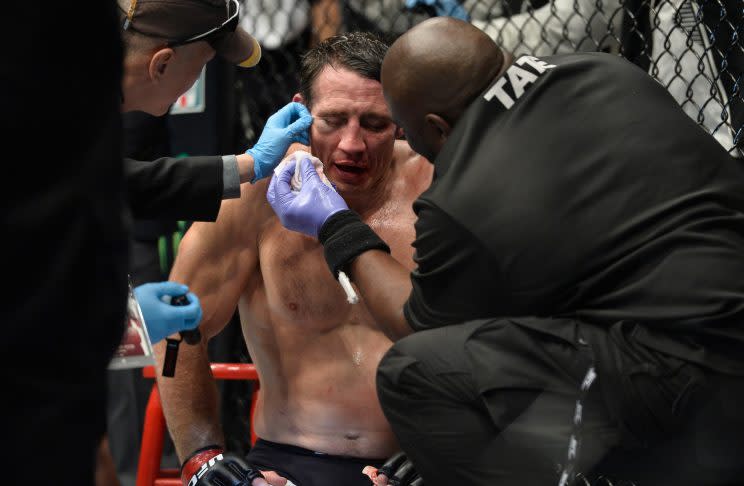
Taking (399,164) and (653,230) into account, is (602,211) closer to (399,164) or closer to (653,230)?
(653,230)

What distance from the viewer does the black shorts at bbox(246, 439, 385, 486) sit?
1917mm

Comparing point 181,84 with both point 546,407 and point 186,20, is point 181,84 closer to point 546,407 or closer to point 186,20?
point 186,20

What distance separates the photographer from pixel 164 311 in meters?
1.63

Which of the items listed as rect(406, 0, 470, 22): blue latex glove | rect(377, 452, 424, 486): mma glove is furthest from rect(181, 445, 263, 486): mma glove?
rect(406, 0, 470, 22): blue latex glove

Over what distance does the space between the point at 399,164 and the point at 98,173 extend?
1433 millimetres

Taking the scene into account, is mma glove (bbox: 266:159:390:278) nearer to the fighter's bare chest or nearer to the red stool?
the fighter's bare chest

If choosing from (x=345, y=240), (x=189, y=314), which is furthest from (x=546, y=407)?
(x=189, y=314)

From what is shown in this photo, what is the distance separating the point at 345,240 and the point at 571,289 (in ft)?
1.29

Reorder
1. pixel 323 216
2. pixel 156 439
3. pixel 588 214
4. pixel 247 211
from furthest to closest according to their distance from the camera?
pixel 156 439
pixel 247 211
pixel 323 216
pixel 588 214

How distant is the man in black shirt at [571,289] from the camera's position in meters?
1.27

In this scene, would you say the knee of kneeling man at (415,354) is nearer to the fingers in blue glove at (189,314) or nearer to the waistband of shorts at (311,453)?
the fingers in blue glove at (189,314)

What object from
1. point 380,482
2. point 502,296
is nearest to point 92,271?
point 502,296

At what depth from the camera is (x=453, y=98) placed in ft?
4.71

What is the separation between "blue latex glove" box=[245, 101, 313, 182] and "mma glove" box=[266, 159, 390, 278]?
76mm
